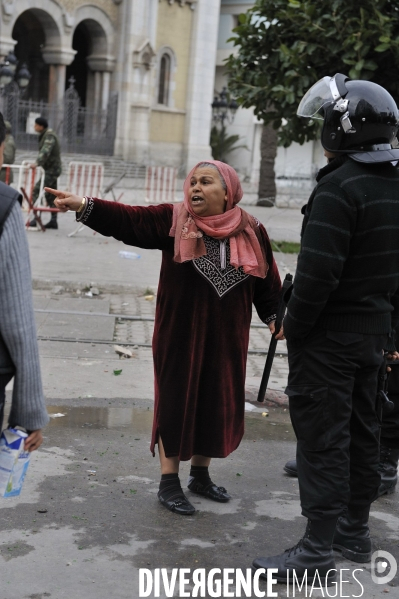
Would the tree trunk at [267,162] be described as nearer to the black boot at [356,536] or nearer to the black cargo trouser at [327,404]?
the black boot at [356,536]

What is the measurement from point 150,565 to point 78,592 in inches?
15.1

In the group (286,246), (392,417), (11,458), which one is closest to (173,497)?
(392,417)

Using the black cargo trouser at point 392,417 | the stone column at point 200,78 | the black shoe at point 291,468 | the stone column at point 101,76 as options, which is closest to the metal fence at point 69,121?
the stone column at point 101,76

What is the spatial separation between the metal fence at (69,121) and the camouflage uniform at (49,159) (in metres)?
11.9

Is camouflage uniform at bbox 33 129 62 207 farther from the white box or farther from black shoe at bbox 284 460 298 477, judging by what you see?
the white box

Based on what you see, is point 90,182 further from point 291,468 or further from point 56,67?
point 291,468

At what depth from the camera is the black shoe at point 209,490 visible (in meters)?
4.56

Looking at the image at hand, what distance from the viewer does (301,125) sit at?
1178 cm

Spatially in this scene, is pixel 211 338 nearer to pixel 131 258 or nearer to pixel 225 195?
pixel 225 195

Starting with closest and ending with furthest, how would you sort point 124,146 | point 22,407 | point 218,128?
point 22,407 → point 124,146 → point 218,128

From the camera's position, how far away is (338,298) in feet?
11.9

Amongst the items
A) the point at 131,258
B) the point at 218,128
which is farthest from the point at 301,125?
the point at 218,128

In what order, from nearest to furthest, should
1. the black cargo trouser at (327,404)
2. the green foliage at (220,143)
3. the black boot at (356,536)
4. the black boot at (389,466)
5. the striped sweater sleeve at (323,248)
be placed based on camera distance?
1. the striped sweater sleeve at (323,248)
2. the black cargo trouser at (327,404)
3. the black boot at (356,536)
4. the black boot at (389,466)
5. the green foliage at (220,143)

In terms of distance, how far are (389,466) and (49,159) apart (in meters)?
11.7
